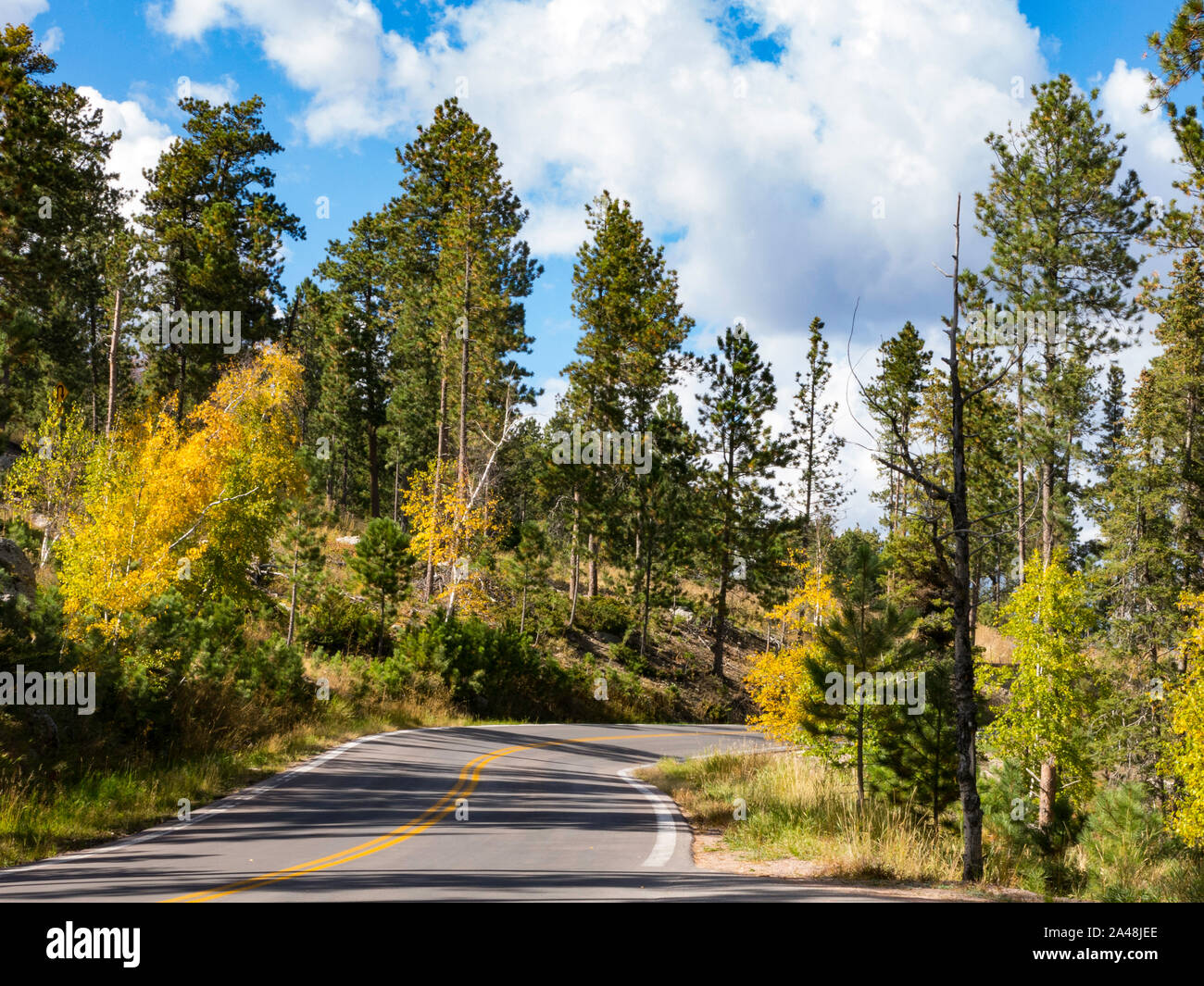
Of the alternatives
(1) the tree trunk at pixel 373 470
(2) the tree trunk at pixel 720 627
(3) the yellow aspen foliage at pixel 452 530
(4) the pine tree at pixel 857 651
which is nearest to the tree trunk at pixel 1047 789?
(4) the pine tree at pixel 857 651

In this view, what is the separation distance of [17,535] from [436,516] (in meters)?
13.1

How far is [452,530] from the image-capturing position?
30.9 metres

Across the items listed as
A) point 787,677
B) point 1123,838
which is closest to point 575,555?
point 787,677

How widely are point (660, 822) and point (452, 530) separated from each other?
19.7 meters

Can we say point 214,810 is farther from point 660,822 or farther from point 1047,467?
point 1047,467

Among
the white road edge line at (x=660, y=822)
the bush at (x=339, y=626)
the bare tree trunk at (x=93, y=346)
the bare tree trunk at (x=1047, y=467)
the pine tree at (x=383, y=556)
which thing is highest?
the bare tree trunk at (x=93, y=346)

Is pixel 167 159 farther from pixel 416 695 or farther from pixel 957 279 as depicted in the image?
pixel 957 279

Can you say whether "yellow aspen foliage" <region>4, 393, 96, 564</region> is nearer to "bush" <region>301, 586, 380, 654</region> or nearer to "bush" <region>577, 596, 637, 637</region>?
"bush" <region>301, 586, 380, 654</region>

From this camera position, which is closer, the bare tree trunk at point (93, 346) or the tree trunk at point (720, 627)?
the tree trunk at point (720, 627)

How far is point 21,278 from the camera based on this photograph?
21.8 m

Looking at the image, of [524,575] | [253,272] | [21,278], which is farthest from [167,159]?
[524,575]

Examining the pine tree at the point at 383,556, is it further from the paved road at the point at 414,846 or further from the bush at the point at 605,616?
the bush at the point at 605,616

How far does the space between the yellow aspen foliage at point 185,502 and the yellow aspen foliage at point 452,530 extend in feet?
16.3

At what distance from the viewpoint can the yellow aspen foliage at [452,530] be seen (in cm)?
3086
